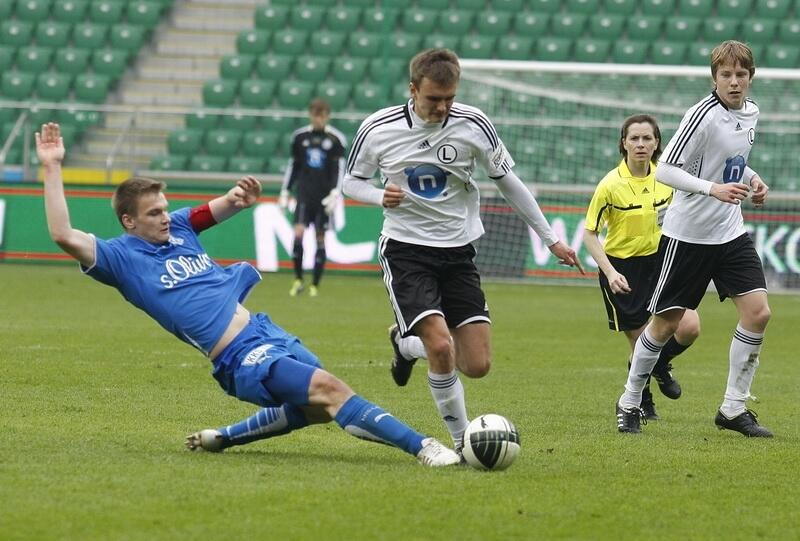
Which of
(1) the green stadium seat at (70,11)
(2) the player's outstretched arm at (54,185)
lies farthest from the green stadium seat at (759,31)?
(2) the player's outstretched arm at (54,185)

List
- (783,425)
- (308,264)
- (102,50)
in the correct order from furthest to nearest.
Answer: (102,50)
(308,264)
(783,425)

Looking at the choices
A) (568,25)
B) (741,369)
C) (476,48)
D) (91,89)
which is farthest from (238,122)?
(741,369)

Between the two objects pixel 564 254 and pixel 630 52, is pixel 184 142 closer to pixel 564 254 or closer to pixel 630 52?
pixel 630 52

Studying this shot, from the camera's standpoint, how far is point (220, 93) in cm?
2597

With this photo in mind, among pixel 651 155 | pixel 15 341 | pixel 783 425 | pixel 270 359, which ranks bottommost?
pixel 15 341

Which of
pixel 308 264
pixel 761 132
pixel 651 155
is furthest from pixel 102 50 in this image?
pixel 651 155

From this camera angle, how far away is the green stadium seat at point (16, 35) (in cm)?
2753

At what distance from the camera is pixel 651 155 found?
31.4ft

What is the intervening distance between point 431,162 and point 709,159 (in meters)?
1.97

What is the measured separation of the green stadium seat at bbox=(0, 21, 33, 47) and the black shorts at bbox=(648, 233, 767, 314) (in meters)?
21.6

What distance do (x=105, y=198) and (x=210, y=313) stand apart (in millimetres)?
15708

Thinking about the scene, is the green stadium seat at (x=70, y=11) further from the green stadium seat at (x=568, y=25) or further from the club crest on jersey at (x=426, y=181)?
the club crest on jersey at (x=426, y=181)

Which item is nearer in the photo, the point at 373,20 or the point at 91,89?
the point at 91,89

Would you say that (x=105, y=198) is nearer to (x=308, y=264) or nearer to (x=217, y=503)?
(x=308, y=264)
